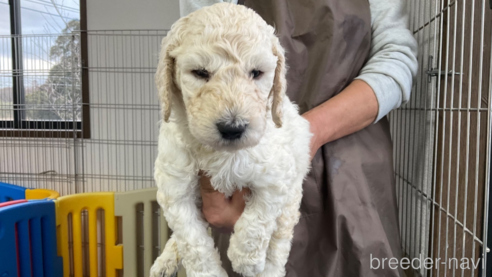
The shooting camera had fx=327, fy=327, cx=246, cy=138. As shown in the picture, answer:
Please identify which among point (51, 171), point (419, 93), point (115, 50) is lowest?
point (51, 171)

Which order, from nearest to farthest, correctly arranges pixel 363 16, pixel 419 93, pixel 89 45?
pixel 363 16
pixel 419 93
pixel 89 45

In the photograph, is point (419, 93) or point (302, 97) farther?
point (419, 93)

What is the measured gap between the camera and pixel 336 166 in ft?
3.66

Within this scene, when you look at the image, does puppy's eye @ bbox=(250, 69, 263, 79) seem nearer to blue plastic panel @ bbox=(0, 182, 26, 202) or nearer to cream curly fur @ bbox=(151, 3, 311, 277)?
cream curly fur @ bbox=(151, 3, 311, 277)

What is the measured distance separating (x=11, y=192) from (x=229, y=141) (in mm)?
2901

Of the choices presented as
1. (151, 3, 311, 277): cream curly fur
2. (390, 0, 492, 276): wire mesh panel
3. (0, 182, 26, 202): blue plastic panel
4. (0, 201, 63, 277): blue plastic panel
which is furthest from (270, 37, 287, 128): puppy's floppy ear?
(0, 182, 26, 202): blue plastic panel

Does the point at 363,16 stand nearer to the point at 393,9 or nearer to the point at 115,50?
the point at 393,9

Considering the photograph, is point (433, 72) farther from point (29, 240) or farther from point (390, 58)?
point (29, 240)

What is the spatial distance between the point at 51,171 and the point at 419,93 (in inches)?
120

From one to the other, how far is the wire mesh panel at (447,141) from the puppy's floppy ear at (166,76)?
817mm

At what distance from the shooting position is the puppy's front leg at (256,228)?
0.91 meters

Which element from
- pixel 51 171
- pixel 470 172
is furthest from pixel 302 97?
pixel 51 171

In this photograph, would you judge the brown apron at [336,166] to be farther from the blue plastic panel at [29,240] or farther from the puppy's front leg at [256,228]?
the blue plastic panel at [29,240]

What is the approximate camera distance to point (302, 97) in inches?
47.5
